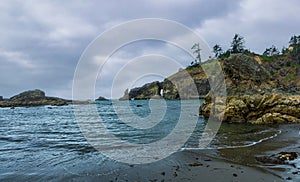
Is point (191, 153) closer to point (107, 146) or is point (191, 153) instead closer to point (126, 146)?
point (126, 146)

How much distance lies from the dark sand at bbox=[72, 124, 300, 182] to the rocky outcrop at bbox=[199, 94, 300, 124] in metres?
13.0

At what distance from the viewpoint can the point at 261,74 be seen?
30109 mm

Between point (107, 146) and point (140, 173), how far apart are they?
605 centimetres

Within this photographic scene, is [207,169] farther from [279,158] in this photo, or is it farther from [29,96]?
[29,96]

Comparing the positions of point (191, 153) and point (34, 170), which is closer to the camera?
point (34, 170)

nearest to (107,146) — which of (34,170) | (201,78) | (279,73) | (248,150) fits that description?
(34,170)

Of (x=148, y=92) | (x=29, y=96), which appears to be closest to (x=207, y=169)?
(x=29, y=96)

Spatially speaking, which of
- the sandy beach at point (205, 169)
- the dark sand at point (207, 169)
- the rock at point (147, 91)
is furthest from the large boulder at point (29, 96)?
the dark sand at point (207, 169)

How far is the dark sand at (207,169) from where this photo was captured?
8023mm

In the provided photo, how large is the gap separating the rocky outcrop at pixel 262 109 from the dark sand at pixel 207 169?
511 inches

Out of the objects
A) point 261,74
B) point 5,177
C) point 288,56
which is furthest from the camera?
point 288,56

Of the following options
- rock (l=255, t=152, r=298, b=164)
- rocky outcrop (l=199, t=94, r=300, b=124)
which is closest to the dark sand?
rock (l=255, t=152, r=298, b=164)

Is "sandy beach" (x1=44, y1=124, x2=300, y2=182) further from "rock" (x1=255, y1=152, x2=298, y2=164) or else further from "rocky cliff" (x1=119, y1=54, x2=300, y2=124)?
"rocky cliff" (x1=119, y1=54, x2=300, y2=124)

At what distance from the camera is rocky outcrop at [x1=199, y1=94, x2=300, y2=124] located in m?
23.7
